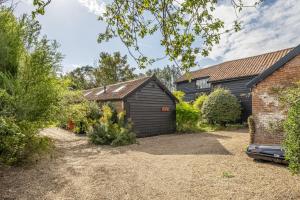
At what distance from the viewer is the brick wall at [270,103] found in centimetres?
906

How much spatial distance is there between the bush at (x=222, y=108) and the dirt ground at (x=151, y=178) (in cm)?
1011

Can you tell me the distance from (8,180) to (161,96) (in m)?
13.0

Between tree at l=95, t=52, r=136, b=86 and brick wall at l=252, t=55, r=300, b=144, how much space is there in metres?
33.2

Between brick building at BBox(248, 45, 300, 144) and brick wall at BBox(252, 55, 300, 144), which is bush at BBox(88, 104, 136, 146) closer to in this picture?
brick building at BBox(248, 45, 300, 144)

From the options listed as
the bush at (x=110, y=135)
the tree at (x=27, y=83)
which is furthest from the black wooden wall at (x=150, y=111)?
the tree at (x=27, y=83)

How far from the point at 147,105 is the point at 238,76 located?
35.0 feet

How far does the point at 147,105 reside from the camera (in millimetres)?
17375

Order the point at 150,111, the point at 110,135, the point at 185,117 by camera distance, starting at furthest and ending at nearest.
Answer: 1. the point at 185,117
2. the point at 150,111
3. the point at 110,135

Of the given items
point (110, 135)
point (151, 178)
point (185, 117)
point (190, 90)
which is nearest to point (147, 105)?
point (185, 117)

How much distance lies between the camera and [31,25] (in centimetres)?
973

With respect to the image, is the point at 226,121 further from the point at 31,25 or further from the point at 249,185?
the point at 31,25

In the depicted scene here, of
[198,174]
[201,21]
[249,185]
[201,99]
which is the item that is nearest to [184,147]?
[198,174]

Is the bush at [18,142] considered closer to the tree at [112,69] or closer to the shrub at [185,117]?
the shrub at [185,117]

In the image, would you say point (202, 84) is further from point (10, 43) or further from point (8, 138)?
point (8, 138)
